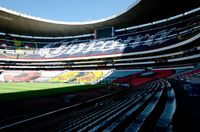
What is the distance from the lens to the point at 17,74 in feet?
170

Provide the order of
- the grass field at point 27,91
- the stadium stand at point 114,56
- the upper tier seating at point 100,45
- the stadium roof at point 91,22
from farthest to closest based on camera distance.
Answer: the upper tier seating at point 100,45 → the stadium roof at point 91,22 → the stadium stand at point 114,56 → the grass field at point 27,91

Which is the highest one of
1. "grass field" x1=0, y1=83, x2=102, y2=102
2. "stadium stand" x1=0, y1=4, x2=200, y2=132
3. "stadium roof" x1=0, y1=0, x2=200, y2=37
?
"stadium roof" x1=0, y1=0, x2=200, y2=37

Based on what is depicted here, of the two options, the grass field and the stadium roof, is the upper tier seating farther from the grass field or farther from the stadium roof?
the grass field

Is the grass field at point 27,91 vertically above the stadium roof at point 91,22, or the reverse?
the stadium roof at point 91,22

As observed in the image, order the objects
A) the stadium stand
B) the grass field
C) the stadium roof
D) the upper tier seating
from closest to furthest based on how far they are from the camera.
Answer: the grass field, the stadium stand, the stadium roof, the upper tier seating

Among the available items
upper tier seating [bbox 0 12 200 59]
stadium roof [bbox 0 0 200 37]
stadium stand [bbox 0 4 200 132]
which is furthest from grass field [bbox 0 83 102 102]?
stadium roof [bbox 0 0 200 37]

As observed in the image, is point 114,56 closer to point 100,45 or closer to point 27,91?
point 100,45

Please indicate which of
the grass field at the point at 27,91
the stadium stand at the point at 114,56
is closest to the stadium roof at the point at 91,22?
the stadium stand at the point at 114,56

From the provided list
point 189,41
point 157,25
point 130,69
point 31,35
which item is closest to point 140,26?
point 157,25

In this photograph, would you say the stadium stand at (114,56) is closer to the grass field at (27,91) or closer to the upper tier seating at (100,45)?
the upper tier seating at (100,45)

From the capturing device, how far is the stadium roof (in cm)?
3822

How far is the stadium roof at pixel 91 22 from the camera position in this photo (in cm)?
3822

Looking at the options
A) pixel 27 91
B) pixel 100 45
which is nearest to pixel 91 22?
pixel 100 45

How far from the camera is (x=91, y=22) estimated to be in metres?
50.8
